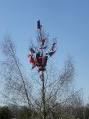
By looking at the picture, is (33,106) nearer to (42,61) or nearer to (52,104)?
(52,104)

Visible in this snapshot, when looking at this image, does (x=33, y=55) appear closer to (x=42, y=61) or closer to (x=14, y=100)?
(x=42, y=61)

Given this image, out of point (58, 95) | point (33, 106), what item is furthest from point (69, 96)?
point (33, 106)

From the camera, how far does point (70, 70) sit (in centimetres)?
1752

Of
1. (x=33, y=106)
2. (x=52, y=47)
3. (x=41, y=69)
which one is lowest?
(x=33, y=106)

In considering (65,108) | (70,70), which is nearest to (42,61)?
(70,70)

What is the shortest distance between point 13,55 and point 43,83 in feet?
6.41

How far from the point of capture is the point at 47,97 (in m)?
16.9

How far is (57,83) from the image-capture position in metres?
17.3

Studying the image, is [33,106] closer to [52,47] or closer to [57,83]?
[57,83]

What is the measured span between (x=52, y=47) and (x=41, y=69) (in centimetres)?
133

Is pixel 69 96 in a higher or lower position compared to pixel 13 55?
lower

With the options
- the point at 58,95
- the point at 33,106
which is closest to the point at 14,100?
the point at 33,106

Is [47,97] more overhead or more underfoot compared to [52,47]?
more underfoot

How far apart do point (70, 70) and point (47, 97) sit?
1711 millimetres
